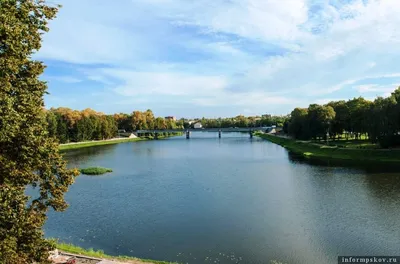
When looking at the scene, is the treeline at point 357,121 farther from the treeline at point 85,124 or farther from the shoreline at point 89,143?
the treeline at point 85,124

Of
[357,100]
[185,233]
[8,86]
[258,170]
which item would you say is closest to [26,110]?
[8,86]

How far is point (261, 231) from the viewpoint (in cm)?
2198

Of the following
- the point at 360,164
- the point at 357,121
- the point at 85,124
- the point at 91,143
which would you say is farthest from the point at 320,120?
the point at 85,124

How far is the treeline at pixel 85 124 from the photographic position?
9669cm

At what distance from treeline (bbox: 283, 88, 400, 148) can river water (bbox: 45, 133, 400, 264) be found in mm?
13364

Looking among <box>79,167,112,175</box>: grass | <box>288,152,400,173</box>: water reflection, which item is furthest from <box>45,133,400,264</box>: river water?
<box>79,167,112,175</box>: grass

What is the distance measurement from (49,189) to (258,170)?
129ft

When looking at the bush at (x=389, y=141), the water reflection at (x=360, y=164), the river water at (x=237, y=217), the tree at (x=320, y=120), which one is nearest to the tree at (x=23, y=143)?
the river water at (x=237, y=217)

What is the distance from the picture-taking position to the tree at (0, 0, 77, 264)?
923 cm

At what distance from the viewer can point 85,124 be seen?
107 meters

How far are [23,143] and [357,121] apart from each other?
2642 inches

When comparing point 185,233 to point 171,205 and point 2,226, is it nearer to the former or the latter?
point 171,205

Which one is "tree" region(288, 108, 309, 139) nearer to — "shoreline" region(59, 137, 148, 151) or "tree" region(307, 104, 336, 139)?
"tree" region(307, 104, 336, 139)

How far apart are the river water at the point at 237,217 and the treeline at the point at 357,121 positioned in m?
13.4
